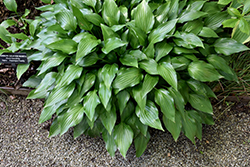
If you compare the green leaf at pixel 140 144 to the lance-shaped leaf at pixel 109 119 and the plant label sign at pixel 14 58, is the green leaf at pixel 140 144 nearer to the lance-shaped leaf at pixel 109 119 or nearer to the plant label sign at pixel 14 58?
the lance-shaped leaf at pixel 109 119

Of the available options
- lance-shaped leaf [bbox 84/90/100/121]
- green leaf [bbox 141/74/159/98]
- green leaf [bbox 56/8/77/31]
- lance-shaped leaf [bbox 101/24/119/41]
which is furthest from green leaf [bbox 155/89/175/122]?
green leaf [bbox 56/8/77/31]

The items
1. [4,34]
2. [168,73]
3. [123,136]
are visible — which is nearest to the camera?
[168,73]

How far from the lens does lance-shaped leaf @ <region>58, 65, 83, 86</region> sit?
1.52 m

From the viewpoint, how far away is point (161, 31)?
1.60m

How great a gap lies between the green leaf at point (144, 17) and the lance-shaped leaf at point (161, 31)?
69 mm

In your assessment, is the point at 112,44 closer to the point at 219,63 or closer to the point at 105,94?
the point at 105,94

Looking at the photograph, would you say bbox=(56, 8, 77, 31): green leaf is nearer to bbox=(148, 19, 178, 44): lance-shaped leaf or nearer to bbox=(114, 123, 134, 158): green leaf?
bbox=(148, 19, 178, 44): lance-shaped leaf

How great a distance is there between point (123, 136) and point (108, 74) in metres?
0.60

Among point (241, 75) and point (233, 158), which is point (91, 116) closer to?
point (233, 158)

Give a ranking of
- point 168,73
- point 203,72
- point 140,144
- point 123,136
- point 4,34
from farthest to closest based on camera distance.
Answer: point 4,34, point 140,144, point 123,136, point 203,72, point 168,73

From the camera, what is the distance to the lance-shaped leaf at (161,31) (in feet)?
5.06

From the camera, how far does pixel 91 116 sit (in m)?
1.49

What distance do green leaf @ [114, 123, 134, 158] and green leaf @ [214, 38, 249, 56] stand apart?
3.65 feet

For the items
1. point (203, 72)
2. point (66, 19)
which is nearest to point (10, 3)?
point (66, 19)
